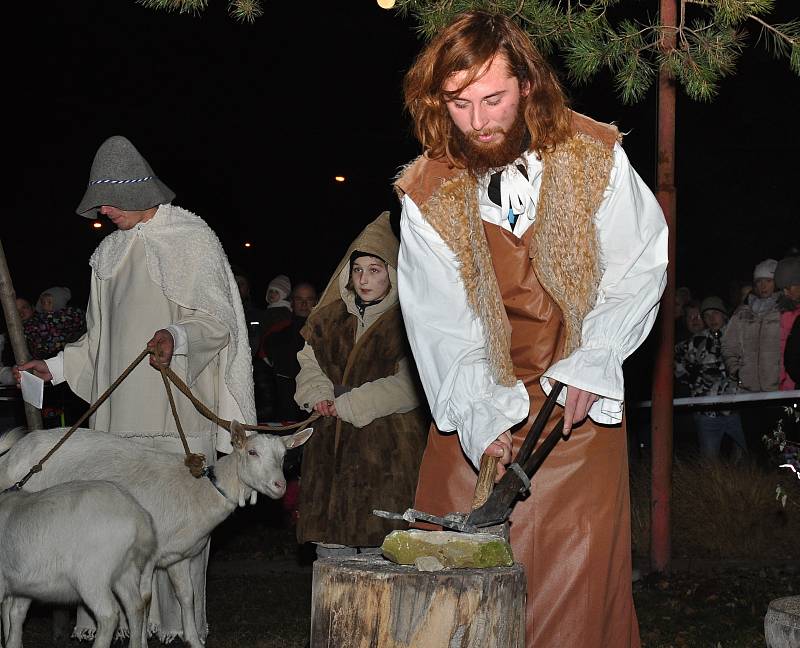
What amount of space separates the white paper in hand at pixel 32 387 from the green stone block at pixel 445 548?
3.81 metres

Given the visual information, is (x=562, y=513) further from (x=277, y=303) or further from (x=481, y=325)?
(x=277, y=303)

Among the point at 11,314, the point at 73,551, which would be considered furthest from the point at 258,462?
the point at 11,314

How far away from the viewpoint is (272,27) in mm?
20562

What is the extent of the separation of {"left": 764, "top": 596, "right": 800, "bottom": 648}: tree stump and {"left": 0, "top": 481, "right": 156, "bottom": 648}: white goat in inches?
119

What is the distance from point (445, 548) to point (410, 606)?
18cm

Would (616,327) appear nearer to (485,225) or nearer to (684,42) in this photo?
(485,225)

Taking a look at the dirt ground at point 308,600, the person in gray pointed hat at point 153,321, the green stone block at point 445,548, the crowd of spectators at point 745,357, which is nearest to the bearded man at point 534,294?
the green stone block at point 445,548

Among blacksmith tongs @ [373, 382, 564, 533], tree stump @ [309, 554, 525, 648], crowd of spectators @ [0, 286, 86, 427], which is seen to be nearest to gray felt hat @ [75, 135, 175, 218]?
blacksmith tongs @ [373, 382, 564, 533]

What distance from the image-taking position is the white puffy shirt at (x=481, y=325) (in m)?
3.24

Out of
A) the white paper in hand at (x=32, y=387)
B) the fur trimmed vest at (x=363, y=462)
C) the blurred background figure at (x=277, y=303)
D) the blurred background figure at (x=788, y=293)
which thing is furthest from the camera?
the blurred background figure at (x=277, y=303)

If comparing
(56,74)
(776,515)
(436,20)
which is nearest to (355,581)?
(436,20)

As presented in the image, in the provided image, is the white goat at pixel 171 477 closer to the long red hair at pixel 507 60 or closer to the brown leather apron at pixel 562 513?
the brown leather apron at pixel 562 513

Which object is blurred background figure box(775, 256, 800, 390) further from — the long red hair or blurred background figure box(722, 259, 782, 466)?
the long red hair

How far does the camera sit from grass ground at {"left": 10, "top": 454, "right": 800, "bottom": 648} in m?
7.11
